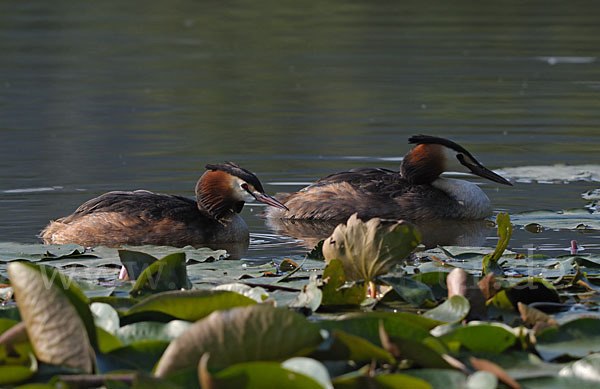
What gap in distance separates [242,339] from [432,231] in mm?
5993

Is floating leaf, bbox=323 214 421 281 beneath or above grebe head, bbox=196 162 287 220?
above

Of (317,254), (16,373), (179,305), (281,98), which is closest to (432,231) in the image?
(317,254)

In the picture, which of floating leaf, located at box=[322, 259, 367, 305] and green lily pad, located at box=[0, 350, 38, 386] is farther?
floating leaf, located at box=[322, 259, 367, 305]

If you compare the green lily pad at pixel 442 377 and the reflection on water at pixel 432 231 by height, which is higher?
the green lily pad at pixel 442 377

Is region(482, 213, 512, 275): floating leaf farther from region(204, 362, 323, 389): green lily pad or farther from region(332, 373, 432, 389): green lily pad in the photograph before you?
region(204, 362, 323, 389): green lily pad

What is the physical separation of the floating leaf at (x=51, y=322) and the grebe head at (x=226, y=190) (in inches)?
186

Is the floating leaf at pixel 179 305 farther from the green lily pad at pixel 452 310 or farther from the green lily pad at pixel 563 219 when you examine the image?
the green lily pad at pixel 563 219

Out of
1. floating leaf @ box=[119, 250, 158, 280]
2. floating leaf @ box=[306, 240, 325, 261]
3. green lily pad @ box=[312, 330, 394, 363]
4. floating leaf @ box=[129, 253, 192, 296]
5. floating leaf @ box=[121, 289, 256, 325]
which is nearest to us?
green lily pad @ box=[312, 330, 394, 363]

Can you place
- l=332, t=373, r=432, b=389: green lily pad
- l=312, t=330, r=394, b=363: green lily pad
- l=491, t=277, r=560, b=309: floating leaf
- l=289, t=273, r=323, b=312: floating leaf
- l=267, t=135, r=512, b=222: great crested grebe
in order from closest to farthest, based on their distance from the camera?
l=332, t=373, r=432, b=389: green lily pad < l=312, t=330, r=394, b=363: green lily pad < l=289, t=273, r=323, b=312: floating leaf < l=491, t=277, r=560, b=309: floating leaf < l=267, t=135, r=512, b=222: great crested grebe

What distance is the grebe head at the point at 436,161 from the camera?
1005 centimetres

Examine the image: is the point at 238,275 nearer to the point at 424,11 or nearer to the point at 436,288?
the point at 436,288

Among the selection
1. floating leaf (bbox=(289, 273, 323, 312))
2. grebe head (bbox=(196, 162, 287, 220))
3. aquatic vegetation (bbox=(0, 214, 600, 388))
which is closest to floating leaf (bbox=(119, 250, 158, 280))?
aquatic vegetation (bbox=(0, 214, 600, 388))

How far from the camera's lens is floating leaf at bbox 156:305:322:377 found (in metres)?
3.45

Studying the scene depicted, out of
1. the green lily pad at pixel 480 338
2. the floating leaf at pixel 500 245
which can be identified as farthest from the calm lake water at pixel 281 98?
the green lily pad at pixel 480 338
